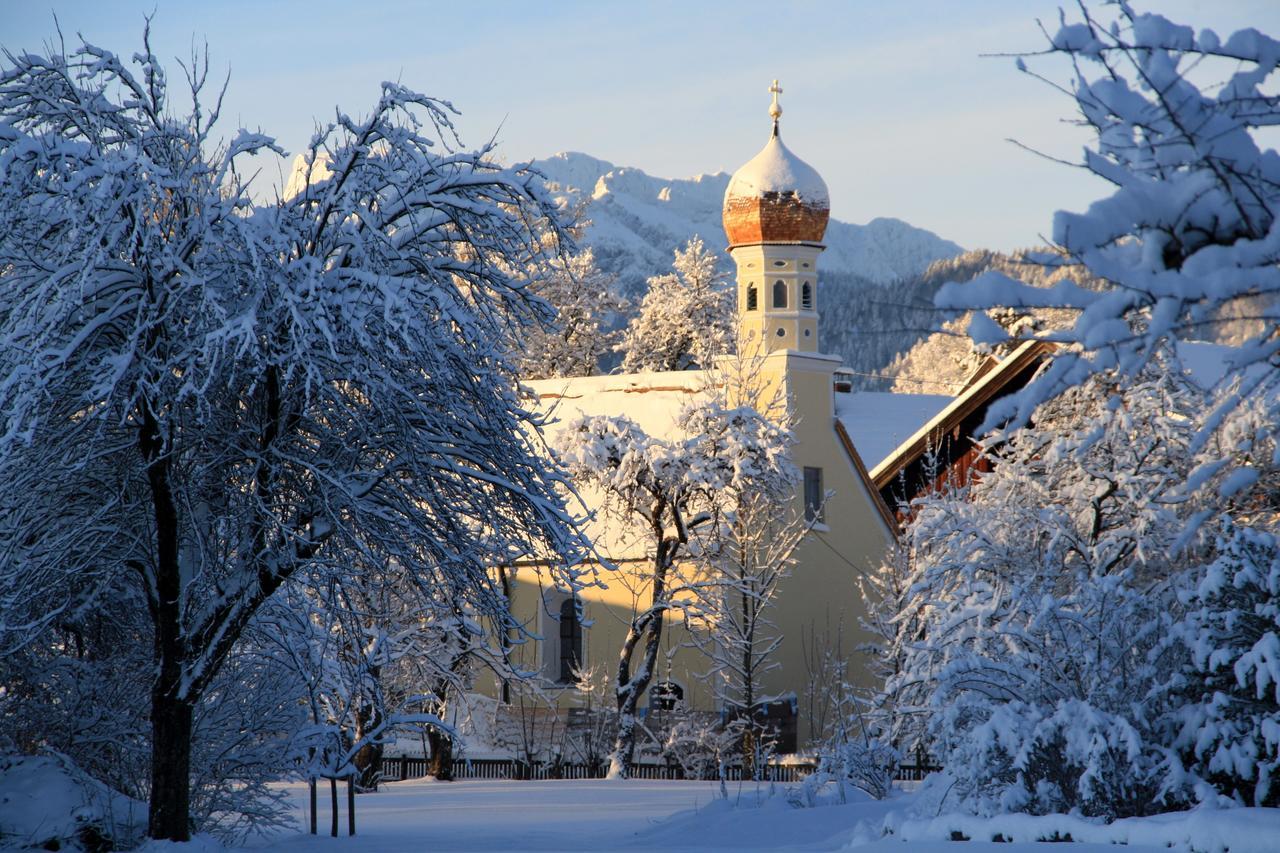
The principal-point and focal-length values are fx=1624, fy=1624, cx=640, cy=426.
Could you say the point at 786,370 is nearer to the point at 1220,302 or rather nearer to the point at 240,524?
the point at 240,524

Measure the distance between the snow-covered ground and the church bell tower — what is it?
14.4 m

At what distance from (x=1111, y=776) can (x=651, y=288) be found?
160ft

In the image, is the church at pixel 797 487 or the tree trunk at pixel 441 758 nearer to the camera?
the tree trunk at pixel 441 758

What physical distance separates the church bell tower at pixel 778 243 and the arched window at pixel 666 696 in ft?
28.5

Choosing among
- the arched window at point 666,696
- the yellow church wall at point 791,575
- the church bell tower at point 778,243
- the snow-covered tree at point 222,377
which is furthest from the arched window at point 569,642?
the snow-covered tree at point 222,377

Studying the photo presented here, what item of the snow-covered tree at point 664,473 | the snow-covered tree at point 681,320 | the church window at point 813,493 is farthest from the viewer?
the snow-covered tree at point 681,320

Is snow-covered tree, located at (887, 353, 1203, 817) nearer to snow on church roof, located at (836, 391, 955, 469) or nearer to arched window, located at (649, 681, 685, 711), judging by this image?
arched window, located at (649, 681, 685, 711)

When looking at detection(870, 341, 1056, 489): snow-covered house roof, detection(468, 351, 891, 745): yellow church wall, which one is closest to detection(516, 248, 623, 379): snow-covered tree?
detection(468, 351, 891, 745): yellow church wall

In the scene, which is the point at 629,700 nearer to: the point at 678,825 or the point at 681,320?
the point at 678,825

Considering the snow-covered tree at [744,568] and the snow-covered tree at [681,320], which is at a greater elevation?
the snow-covered tree at [681,320]

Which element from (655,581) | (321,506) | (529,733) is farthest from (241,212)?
(529,733)

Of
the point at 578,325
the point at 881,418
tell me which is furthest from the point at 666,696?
the point at 578,325

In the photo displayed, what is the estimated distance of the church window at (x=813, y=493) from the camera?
37.9 metres

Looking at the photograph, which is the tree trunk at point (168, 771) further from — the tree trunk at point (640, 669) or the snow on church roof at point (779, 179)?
the snow on church roof at point (779, 179)
